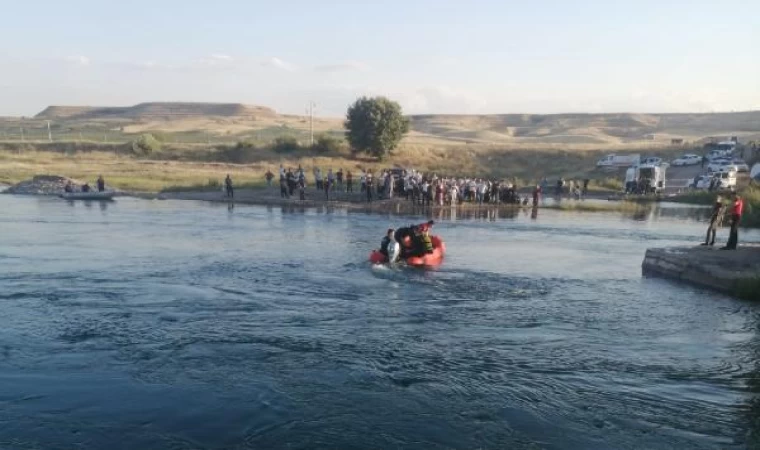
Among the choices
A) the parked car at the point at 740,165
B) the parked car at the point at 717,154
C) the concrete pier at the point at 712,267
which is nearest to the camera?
the concrete pier at the point at 712,267

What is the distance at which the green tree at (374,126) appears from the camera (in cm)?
6925

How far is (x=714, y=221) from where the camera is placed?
75.3 ft

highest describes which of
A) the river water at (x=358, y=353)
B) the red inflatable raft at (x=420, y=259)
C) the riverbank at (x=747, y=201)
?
the riverbank at (x=747, y=201)

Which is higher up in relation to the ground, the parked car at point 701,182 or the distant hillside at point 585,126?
the distant hillside at point 585,126

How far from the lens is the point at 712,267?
20.4 m

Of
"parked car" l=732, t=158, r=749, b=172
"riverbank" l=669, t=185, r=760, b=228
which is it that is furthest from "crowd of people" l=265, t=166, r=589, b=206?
"parked car" l=732, t=158, r=749, b=172

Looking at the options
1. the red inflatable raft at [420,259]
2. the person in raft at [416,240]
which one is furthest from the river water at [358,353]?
the person in raft at [416,240]

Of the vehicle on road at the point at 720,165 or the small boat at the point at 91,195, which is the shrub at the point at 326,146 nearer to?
the small boat at the point at 91,195

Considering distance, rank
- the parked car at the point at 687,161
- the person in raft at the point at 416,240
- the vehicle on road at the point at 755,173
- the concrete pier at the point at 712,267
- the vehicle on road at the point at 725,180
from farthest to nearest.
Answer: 1. the parked car at the point at 687,161
2. the vehicle on road at the point at 755,173
3. the vehicle on road at the point at 725,180
4. the person in raft at the point at 416,240
5. the concrete pier at the point at 712,267

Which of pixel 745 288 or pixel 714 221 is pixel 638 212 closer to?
pixel 714 221

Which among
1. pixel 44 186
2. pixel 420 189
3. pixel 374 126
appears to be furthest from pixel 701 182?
pixel 44 186

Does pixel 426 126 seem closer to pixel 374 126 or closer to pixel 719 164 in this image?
pixel 374 126

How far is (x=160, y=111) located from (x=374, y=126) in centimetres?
12068

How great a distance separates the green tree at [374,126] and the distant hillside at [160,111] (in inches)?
4148
